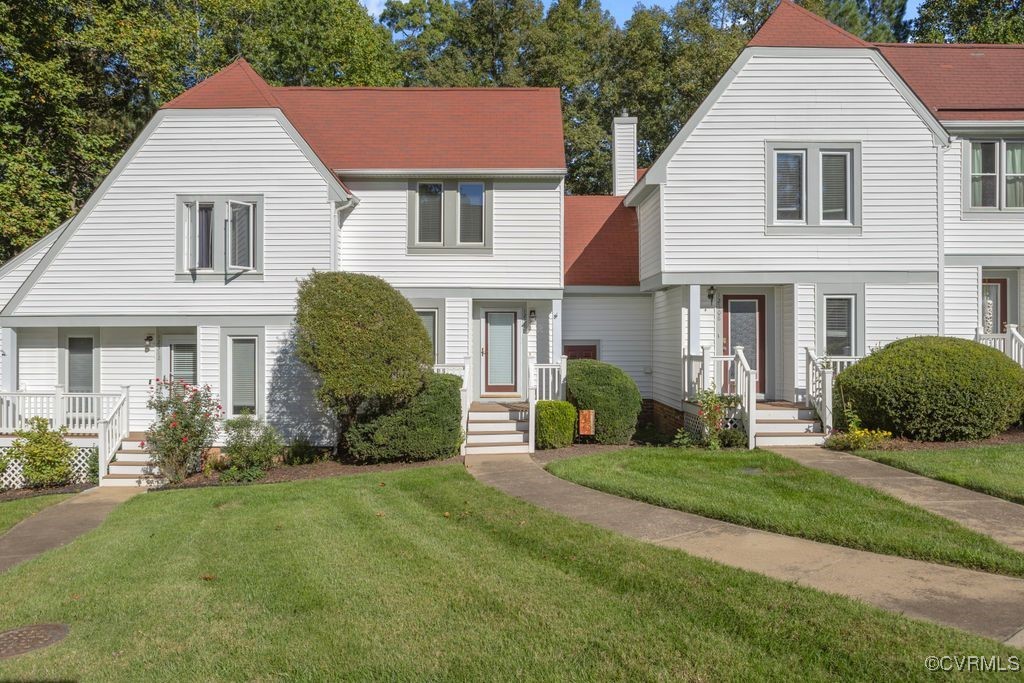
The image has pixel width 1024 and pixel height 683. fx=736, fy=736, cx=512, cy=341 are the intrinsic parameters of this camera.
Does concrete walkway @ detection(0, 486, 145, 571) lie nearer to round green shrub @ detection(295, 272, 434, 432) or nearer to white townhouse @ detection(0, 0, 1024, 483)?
white townhouse @ detection(0, 0, 1024, 483)

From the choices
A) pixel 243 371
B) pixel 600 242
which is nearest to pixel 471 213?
pixel 600 242

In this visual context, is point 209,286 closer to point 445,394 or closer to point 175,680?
point 445,394

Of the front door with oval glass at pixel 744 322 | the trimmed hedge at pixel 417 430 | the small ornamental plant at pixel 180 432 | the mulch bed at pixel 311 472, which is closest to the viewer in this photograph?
the mulch bed at pixel 311 472

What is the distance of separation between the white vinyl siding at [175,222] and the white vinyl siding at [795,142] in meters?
7.39

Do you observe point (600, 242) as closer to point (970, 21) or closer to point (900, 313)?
point (900, 313)

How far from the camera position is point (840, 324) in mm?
14977

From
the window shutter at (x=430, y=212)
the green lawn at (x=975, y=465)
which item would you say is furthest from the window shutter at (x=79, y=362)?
the green lawn at (x=975, y=465)

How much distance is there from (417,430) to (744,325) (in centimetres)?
746

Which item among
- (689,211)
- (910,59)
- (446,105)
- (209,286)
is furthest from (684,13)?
(209,286)

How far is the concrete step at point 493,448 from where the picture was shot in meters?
13.5

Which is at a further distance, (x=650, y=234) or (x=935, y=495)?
(x=650, y=234)

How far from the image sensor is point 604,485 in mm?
9969

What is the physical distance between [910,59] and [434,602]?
17566 mm

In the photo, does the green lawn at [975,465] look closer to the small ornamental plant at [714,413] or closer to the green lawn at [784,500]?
the green lawn at [784,500]
